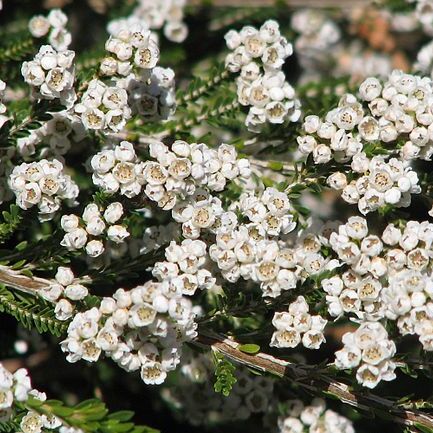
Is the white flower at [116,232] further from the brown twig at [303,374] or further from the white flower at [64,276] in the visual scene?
the brown twig at [303,374]

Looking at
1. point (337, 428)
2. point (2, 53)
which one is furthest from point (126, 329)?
point (2, 53)

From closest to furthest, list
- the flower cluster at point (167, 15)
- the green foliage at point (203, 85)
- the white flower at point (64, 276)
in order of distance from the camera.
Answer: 1. the white flower at point (64, 276)
2. the green foliage at point (203, 85)
3. the flower cluster at point (167, 15)

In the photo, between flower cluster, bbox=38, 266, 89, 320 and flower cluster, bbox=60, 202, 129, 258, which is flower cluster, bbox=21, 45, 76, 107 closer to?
flower cluster, bbox=60, 202, 129, 258

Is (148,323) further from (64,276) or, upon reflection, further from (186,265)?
(64,276)

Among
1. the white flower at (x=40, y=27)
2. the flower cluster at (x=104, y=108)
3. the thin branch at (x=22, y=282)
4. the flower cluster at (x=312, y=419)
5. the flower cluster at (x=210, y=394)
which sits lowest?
the flower cluster at (x=210, y=394)

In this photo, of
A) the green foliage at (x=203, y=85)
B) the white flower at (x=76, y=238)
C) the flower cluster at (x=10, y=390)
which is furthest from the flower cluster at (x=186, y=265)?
the green foliage at (x=203, y=85)

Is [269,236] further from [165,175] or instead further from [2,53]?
[2,53]

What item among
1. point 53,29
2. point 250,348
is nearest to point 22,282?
point 250,348
